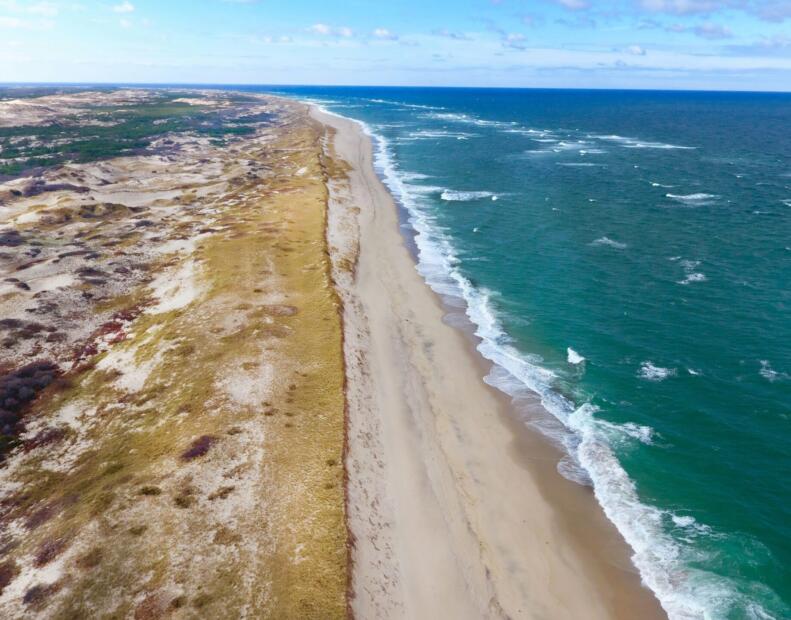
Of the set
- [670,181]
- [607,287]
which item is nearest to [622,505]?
[607,287]

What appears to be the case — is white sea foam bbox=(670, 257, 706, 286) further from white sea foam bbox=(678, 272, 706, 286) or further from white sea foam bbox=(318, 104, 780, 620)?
white sea foam bbox=(318, 104, 780, 620)

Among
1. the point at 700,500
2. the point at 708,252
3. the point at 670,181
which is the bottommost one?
the point at 700,500

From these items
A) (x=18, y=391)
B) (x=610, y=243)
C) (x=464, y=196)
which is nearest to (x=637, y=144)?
(x=464, y=196)

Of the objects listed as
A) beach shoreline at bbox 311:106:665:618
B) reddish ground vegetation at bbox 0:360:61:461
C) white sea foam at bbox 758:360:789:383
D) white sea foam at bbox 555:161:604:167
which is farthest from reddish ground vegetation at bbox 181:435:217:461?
white sea foam at bbox 555:161:604:167

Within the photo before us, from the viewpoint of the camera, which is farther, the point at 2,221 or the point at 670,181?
the point at 670,181

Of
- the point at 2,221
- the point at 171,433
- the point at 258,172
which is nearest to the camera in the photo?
the point at 171,433

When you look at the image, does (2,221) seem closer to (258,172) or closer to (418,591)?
(258,172)

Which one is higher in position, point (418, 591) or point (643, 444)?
point (643, 444)

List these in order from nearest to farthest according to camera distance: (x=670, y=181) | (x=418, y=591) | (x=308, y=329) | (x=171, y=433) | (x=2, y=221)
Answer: (x=418, y=591)
(x=171, y=433)
(x=308, y=329)
(x=2, y=221)
(x=670, y=181)
